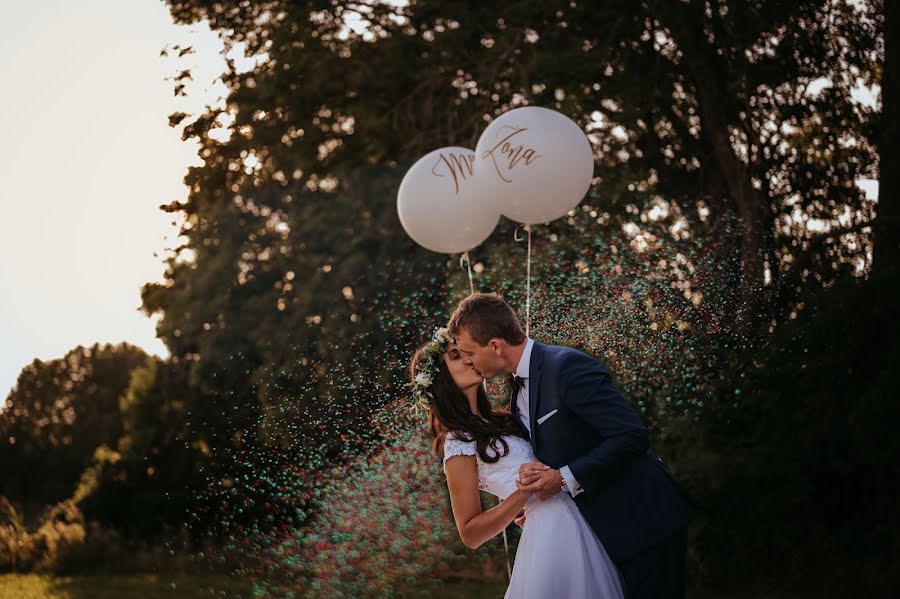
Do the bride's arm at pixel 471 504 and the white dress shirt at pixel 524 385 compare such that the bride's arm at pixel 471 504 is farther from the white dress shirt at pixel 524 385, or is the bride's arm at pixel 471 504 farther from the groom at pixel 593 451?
the white dress shirt at pixel 524 385

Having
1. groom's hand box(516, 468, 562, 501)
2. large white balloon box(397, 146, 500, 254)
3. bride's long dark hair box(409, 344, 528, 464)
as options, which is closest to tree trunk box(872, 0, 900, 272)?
large white balloon box(397, 146, 500, 254)

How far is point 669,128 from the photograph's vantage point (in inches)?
384

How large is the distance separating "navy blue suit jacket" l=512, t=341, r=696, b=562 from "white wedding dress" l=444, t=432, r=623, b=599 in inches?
2.2

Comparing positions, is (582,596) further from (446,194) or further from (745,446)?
(745,446)

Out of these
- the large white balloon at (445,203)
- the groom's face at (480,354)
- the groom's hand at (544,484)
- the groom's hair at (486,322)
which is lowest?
the groom's hand at (544,484)

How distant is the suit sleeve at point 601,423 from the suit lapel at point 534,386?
119mm

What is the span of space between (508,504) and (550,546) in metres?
0.19

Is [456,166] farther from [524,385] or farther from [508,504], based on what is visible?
[508,504]

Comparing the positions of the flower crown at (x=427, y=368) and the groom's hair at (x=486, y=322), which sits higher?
the groom's hair at (x=486, y=322)

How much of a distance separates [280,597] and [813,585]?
4.27 metres

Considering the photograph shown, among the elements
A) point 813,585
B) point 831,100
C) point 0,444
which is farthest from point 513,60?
point 0,444

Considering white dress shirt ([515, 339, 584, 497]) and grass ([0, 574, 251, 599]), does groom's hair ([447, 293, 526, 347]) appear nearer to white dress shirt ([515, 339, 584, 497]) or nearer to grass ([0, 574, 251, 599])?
white dress shirt ([515, 339, 584, 497])

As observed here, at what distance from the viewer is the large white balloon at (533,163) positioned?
5.02 metres

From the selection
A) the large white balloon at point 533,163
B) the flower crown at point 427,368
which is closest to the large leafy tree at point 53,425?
the large white balloon at point 533,163
